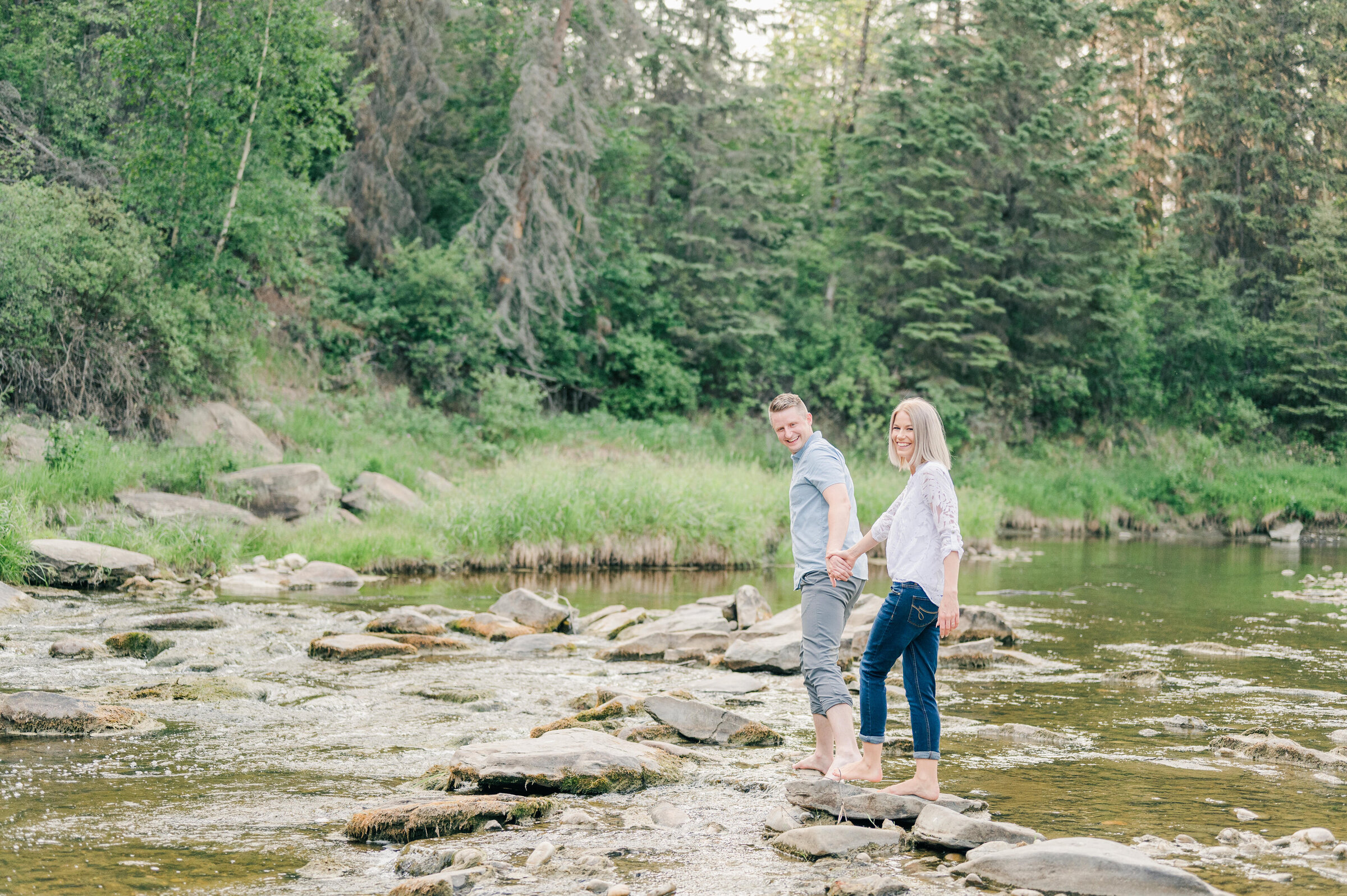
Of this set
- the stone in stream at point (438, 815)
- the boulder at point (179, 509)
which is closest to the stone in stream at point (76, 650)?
the stone in stream at point (438, 815)

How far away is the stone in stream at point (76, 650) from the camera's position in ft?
29.0

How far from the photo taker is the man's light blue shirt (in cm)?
580

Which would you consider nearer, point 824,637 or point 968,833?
point 968,833

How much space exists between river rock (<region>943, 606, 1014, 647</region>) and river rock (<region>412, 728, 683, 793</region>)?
5529mm

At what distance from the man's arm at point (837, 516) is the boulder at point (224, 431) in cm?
1585

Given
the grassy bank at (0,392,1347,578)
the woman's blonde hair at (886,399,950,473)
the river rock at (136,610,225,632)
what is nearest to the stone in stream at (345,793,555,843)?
the woman's blonde hair at (886,399,950,473)

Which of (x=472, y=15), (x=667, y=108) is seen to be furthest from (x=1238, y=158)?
(x=472, y=15)

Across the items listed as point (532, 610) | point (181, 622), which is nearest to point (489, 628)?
point (532, 610)

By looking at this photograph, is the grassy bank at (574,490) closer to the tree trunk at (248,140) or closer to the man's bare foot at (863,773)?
the tree trunk at (248,140)

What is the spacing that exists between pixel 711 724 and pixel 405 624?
4.61 metres

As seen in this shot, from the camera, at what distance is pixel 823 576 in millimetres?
5785

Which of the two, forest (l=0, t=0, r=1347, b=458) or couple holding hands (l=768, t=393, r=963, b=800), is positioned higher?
forest (l=0, t=0, r=1347, b=458)

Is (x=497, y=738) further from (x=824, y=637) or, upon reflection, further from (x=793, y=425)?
(x=793, y=425)

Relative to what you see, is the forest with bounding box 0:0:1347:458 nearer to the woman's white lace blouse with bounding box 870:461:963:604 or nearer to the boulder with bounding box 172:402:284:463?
the boulder with bounding box 172:402:284:463
